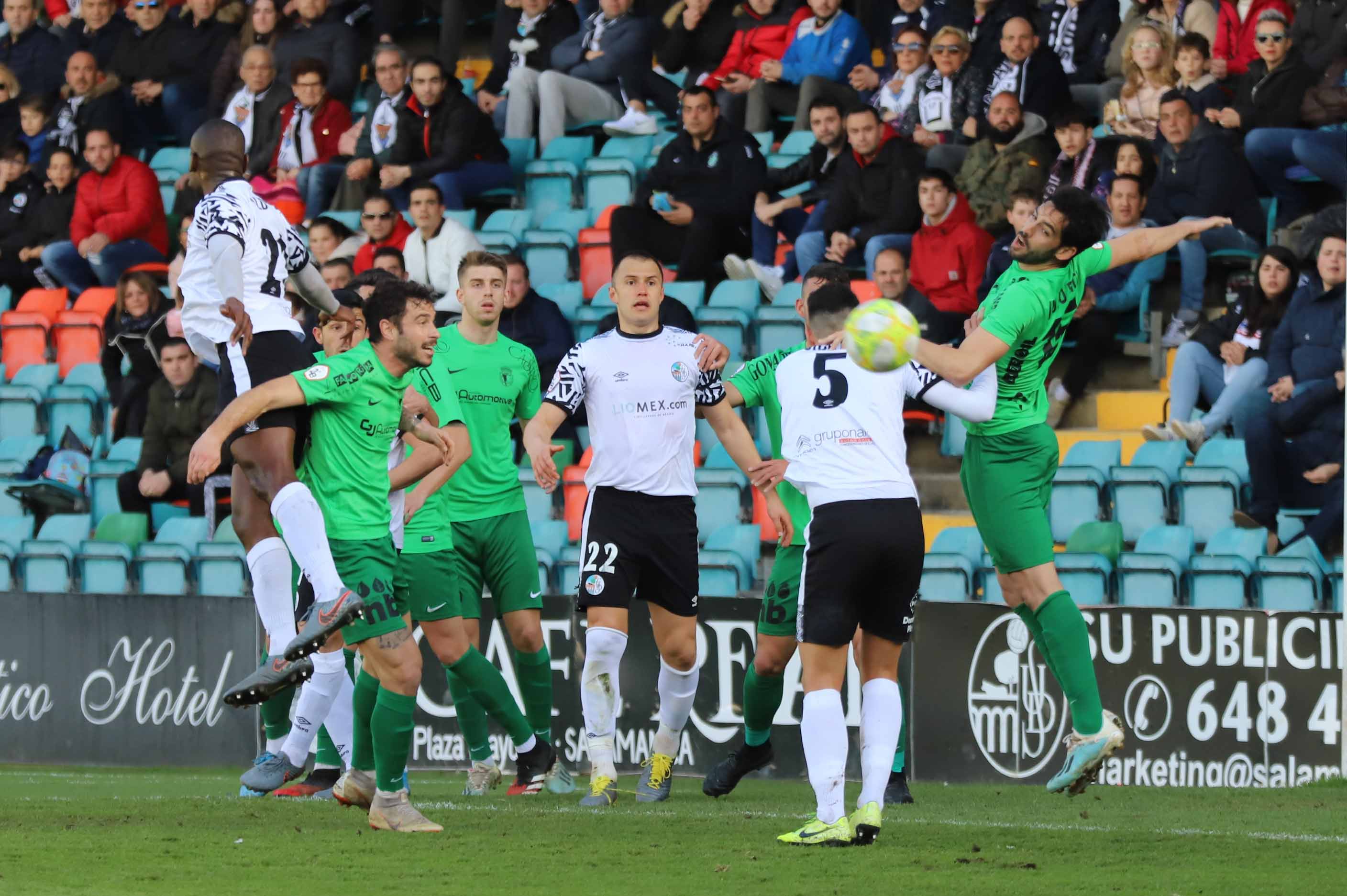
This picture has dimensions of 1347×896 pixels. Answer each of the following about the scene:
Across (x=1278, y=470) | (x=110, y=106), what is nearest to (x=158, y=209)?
(x=110, y=106)

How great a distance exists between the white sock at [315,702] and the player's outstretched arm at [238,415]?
4.46 feet

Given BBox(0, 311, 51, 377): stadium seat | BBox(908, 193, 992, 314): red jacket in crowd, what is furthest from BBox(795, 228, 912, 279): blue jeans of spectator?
BBox(0, 311, 51, 377): stadium seat

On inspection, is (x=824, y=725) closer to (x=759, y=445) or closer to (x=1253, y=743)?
(x=1253, y=743)

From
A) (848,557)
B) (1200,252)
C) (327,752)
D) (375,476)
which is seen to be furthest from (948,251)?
(848,557)

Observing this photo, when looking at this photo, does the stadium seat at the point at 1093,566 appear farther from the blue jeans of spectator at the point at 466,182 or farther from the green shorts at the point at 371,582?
the blue jeans of spectator at the point at 466,182

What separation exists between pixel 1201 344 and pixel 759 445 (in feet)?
9.84

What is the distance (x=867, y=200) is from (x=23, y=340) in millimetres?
8075

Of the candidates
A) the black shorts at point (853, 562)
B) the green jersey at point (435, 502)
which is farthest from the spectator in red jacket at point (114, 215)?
the black shorts at point (853, 562)

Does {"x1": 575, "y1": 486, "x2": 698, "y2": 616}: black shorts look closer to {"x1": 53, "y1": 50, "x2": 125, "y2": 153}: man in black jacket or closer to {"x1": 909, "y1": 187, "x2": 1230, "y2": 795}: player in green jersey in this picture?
{"x1": 909, "y1": 187, "x2": 1230, "y2": 795}: player in green jersey

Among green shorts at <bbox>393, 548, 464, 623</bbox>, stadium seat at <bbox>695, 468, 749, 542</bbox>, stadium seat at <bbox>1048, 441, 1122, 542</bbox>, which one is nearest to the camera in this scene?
green shorts at <bbox>393, 548, 464, 623</bbox>

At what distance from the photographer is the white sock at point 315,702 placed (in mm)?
8227

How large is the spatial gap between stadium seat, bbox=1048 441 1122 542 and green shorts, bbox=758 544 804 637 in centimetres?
358

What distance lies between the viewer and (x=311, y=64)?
1686 cm

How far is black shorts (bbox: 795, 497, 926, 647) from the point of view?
21.9ft
